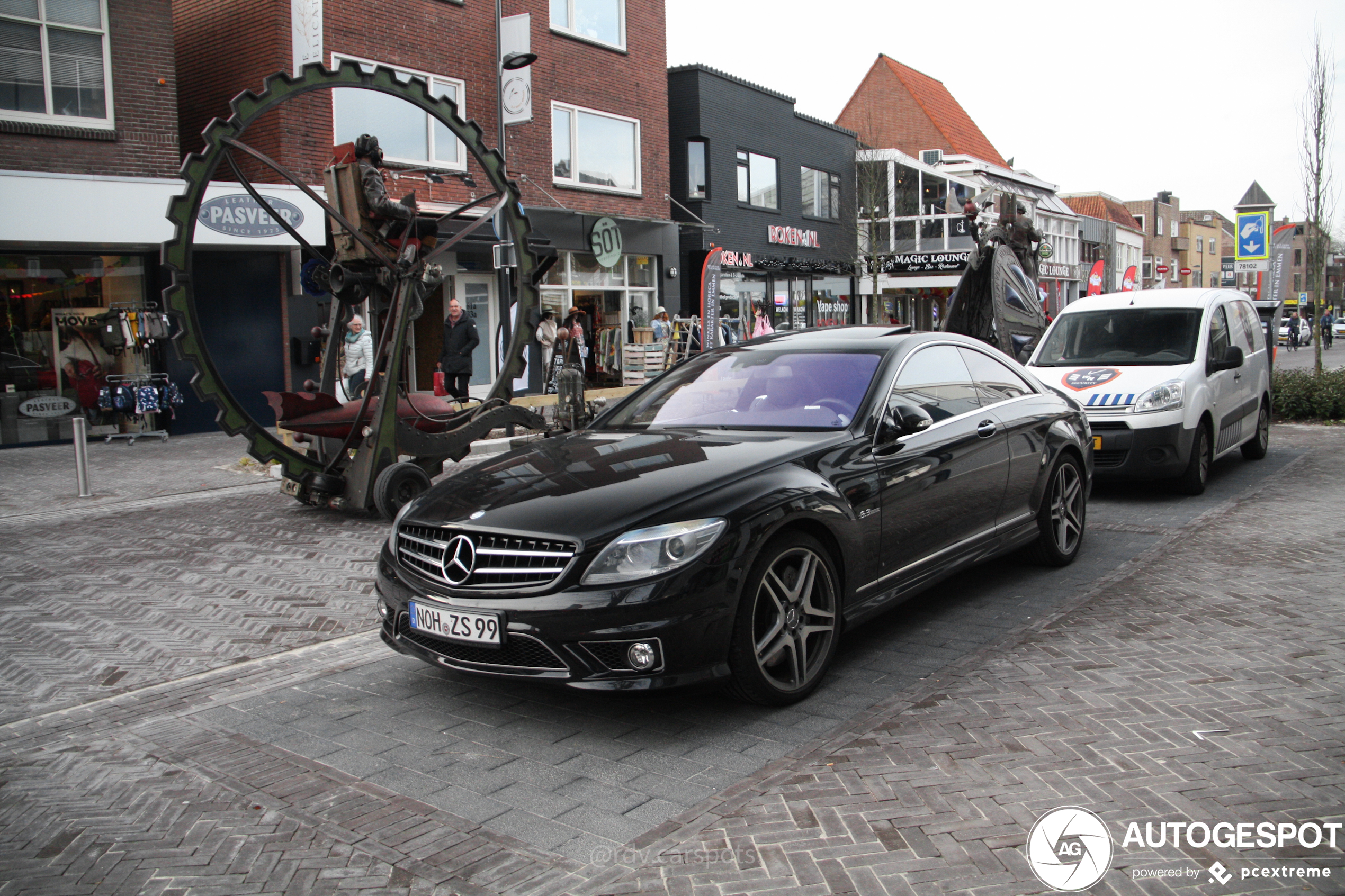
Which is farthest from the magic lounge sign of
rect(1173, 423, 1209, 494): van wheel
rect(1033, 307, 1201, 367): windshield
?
rect(1173, 423, 1209, 494): van wheel

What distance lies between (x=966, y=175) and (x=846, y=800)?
3991cm

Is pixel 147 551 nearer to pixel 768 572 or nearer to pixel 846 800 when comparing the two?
pixel 768 572

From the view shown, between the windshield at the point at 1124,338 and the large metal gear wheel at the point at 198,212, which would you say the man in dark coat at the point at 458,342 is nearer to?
the large metal gear wheel at the point at 198,212

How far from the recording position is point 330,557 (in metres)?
7.69

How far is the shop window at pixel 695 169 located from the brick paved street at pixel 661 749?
2220cm

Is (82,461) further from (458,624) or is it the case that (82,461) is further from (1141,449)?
(1141,449)

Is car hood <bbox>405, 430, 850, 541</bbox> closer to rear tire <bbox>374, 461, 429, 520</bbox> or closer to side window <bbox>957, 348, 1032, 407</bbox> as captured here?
side window <bbox>957, 348, 1032, 407</bbox>

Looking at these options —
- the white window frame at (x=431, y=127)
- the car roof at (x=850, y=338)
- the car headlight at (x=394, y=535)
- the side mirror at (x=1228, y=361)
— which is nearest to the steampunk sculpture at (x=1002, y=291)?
the side mirror at (x=1228, y=361)

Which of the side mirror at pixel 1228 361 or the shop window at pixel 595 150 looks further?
the shop window at pixel 595 150

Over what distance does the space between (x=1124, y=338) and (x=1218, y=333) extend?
86cm

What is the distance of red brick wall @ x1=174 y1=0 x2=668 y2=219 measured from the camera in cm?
1700

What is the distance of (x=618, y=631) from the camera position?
148 inches

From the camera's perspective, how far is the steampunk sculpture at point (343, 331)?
862 centimetres

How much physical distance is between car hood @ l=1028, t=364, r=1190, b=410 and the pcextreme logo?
611cm
